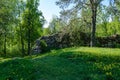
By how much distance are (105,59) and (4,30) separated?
66.6 ft

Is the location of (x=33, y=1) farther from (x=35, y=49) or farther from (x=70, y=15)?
(x=70, y=15)

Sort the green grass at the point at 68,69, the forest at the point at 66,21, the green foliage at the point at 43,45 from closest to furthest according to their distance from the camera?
1. the green grass at the point at 68,69
2. the forest at the point at 66,21
3. the green foliage at the point at 43,45

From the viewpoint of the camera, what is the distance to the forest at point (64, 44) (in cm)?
1681

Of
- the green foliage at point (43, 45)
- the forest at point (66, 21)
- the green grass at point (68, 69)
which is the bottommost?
the green grass at point (68, 69)

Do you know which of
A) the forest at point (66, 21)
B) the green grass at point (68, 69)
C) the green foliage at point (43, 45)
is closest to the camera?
the green grass at point (68, 69)

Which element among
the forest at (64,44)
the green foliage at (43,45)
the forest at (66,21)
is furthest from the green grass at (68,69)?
the green foliage at (43,45)

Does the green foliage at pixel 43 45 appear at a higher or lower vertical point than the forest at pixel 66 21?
lower

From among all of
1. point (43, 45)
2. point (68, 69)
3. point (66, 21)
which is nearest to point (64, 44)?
point (43, 45)

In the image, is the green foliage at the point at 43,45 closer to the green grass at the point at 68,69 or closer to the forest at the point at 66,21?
the forest at the point at 66,21

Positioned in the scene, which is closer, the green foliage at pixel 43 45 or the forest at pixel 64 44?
the forest at pixel 64 44

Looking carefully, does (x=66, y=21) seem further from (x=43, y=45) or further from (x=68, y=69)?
(x=68, y=69)

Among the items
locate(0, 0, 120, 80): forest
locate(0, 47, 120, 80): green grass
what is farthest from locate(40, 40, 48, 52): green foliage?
locate(0, 47, 120, 80): green grass

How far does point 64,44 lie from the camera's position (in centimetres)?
4328

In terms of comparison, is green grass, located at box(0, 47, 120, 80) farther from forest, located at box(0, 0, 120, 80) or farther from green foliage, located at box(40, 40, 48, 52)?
green foliage, located at box(40, 40, 48, 52)
